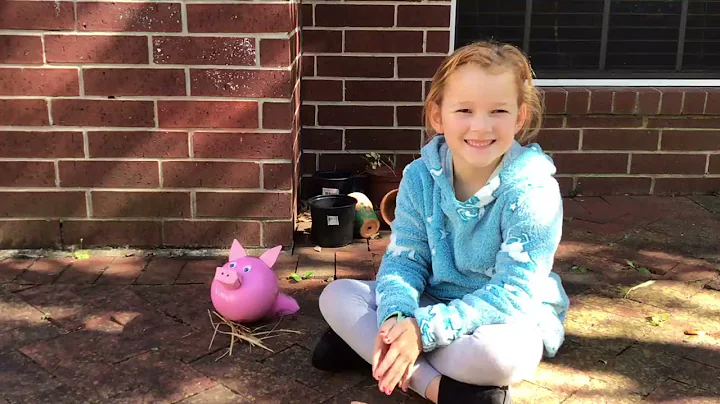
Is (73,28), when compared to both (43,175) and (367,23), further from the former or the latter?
(367,23)

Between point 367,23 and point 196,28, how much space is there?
45.0 inches

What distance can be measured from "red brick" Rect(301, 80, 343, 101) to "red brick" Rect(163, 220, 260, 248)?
39.3 inches

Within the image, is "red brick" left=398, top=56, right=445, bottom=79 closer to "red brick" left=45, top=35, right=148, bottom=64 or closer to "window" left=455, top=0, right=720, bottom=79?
"window" left=455, top=0, right=720, bottom=79

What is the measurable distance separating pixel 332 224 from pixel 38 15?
5.29ft

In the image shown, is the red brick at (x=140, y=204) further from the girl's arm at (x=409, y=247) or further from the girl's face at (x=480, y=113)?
the girl's face at (x=480, y=113)

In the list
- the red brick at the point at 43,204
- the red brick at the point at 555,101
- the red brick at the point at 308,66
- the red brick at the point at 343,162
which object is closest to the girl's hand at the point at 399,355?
the red brick at the point at 43,204

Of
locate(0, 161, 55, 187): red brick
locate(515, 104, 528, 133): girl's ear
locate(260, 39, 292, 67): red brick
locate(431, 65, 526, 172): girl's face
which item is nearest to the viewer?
locate(431, 65, 526, 172): girl's face

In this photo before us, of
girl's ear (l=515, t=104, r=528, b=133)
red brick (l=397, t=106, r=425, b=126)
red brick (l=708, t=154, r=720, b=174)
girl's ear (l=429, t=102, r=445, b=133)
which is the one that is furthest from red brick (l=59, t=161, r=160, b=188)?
red brick (l=708, t=154, r=720, b=174)

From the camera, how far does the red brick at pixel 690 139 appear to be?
14.2ft

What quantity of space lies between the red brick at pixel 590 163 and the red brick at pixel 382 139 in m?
0.86

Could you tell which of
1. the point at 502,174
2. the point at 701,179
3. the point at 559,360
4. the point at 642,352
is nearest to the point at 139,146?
the point at 502,174

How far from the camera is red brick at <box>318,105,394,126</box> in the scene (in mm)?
4191

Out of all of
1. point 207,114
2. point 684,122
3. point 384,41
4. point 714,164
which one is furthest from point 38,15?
point 714,164

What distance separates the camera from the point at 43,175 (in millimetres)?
3418
